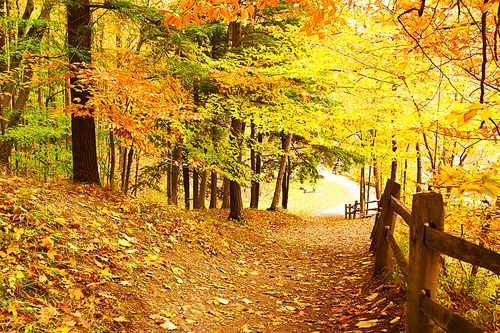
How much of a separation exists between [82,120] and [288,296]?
6.49 meters

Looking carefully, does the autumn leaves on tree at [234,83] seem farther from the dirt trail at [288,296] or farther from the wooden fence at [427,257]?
the dirt trail at [288,296]

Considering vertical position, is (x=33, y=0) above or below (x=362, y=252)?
above

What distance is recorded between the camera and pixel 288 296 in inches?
225

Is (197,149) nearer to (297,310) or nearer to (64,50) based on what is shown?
(64,50)

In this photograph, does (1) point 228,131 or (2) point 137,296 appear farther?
(1) point 228,131

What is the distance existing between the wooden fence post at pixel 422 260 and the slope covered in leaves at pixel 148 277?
0.76 metres

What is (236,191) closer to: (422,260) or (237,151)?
(237,151)

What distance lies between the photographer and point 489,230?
4590 mm

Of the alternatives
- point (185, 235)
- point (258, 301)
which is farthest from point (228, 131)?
point (258, 301)

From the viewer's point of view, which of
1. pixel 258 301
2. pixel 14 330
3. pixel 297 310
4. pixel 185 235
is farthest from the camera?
pixel 185 235

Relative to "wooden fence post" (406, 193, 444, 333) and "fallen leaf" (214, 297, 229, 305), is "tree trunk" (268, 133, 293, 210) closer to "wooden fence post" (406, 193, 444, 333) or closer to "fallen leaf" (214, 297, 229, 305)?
"fallen leaf" (214, 297, 229, 305)

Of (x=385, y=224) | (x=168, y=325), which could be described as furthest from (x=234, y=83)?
A: (x=168, y=325)

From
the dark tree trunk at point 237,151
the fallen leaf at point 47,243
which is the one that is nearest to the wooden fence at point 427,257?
the fallen leaf at point 47,243

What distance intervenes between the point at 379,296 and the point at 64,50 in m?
8.37
